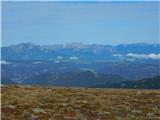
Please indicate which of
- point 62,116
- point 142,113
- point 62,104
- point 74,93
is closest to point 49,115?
point 62,116

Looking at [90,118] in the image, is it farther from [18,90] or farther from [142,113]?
[18,90]

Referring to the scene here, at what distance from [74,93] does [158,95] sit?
15.5 ft

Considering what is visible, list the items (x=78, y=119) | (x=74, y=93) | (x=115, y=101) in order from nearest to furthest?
(x=78, y=119) → (x=115, y=101) → (x=74, y=93)

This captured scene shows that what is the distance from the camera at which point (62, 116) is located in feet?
66.2

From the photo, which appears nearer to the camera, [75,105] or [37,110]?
[37,110]

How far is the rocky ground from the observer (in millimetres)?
20281

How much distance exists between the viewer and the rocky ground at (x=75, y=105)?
20.3 m

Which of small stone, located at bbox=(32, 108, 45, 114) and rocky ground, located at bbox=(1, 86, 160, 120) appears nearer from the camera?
rocky ground, located at bbox=(1, 86, 160, 120)

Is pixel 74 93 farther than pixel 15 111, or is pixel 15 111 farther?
pixel 74 93

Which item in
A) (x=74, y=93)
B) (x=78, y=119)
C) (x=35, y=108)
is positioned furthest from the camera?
(x=74, y=93)

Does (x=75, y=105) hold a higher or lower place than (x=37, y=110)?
higher

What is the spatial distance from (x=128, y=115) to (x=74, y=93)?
6.18m

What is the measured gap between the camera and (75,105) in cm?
2230

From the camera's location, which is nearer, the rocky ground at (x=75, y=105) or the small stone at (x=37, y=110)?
the rocky ground at (x=75, y=105)
